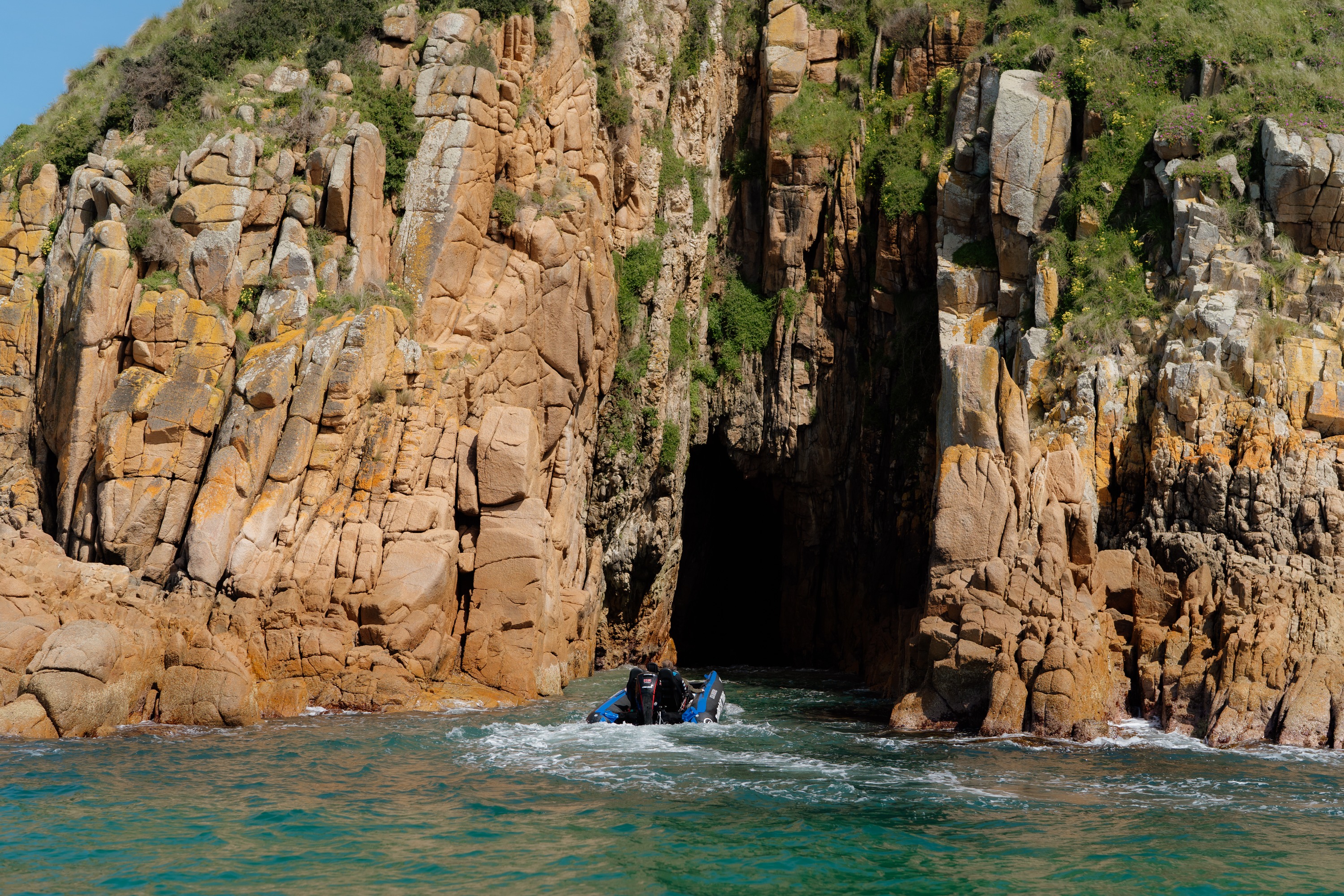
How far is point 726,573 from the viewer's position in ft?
139

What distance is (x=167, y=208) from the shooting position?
76.9ft

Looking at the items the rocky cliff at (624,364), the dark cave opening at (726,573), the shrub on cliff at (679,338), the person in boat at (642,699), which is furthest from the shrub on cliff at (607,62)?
the person in boat at (642,699)

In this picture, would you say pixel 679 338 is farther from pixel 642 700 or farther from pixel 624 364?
pixel 642 700

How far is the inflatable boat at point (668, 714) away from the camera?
64.1 feet

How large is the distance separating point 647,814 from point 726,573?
97.0 feet

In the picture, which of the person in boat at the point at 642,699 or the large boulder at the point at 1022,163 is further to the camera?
the large boulder at the point at 1022,163

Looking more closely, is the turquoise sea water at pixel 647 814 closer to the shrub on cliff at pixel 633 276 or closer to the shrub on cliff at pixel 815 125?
the shrub on cliff at pixel 633 276

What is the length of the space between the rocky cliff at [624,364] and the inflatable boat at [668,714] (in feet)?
8.83

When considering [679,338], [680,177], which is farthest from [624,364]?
[680,177]

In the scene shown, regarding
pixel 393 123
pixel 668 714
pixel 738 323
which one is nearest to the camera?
pixel 668 714

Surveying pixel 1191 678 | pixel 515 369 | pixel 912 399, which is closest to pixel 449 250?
pixel 515 369

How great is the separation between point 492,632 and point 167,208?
1121 cm

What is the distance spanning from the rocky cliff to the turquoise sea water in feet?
7.49

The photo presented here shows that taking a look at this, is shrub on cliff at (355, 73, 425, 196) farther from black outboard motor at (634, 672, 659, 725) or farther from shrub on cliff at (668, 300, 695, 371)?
black outboard motor at (634, 672, 659, 725)
